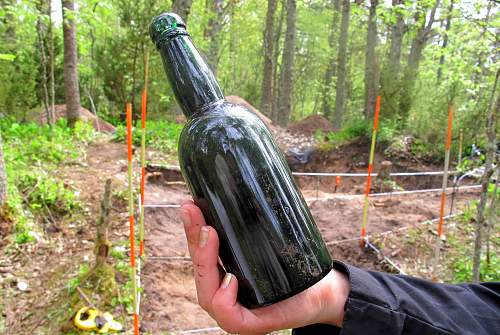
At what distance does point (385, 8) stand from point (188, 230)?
5.29 meters

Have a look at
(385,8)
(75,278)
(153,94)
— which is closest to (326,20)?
(153,94)

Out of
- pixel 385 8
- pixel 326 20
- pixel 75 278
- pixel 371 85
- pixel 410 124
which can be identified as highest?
pixel 326 20

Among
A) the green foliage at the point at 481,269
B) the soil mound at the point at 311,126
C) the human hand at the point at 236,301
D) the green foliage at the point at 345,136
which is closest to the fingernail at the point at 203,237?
the human hand at the point at 236,301

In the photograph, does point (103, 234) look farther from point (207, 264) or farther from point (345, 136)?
point (345, 136)

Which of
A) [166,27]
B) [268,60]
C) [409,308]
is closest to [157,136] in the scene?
[268,60]

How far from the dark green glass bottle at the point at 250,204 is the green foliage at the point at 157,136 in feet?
23.1

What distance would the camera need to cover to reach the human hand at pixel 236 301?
2.98 ft

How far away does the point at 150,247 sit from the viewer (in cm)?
431

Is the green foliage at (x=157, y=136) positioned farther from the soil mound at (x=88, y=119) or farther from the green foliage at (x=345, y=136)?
the green foliage at (x=345, y=136)

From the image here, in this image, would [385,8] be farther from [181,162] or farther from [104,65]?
[104,65]

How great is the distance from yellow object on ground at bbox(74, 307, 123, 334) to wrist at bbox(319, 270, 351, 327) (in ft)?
7.85

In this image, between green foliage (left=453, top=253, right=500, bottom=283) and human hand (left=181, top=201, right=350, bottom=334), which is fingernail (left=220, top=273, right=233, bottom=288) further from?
green foliage (left=453, top=253, right=500, bottom=283)

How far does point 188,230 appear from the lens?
3.22 ft

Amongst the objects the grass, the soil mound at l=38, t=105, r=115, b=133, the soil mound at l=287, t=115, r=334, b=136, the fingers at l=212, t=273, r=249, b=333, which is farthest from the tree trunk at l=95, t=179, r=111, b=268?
the soil mound at l=287, t=115, r=334, b=136
